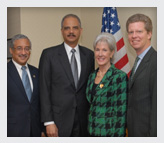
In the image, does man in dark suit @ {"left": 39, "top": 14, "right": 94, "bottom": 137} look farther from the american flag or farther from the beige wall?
the beige wall

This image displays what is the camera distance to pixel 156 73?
1.95 meters

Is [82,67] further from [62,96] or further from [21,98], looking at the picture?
[21,98]

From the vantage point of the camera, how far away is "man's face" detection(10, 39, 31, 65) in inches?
101

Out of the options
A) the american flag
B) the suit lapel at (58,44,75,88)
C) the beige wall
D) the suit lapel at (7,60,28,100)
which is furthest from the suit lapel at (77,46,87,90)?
the beige wall

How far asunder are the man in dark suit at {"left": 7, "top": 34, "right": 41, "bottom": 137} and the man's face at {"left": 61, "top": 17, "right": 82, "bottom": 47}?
50 centimetres

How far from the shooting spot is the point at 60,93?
8.03ft

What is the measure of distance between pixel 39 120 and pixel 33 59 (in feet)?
7.13

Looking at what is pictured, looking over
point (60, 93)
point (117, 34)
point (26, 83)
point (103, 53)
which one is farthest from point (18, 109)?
point (117, 34)

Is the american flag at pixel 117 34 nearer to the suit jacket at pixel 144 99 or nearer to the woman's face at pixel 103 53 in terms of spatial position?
the woman's face at pixel 103 53

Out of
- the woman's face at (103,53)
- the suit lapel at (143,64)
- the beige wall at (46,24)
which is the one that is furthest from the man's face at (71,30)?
the beige wall at (46,24)

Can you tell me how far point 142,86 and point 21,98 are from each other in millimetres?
→ 1333

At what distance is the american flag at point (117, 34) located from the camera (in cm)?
351

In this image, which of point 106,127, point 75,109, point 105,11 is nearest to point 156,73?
point 106,127

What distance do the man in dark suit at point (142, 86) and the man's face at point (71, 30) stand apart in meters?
0.66
